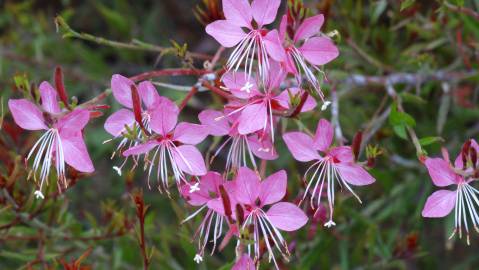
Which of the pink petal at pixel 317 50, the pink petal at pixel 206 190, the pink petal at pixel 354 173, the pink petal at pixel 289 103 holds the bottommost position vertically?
the pink petal at pixel 206 190

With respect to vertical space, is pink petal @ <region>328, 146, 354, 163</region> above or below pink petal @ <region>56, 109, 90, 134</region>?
below

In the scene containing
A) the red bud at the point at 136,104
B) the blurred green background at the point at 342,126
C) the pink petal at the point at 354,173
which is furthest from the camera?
the blurred green background at the point at 342,126

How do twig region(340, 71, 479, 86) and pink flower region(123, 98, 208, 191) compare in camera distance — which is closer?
pink flower region(123, 98, 208, 191)

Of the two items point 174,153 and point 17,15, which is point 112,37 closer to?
point 17,15

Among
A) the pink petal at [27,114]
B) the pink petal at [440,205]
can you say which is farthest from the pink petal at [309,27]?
the pink petal at [27,114]

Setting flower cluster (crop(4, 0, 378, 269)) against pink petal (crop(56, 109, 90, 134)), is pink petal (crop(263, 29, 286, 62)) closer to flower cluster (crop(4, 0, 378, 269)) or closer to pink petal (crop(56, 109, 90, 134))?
flower cluster (crop(4, 0, 378, 269))

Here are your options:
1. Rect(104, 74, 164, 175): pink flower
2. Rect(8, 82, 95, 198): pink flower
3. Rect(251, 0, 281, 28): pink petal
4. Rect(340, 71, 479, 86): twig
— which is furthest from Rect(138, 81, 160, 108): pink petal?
Rect(340, 71, 479, 86): twig

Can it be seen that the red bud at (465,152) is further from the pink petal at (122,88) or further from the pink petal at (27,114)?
the pink petal at (27,114)
